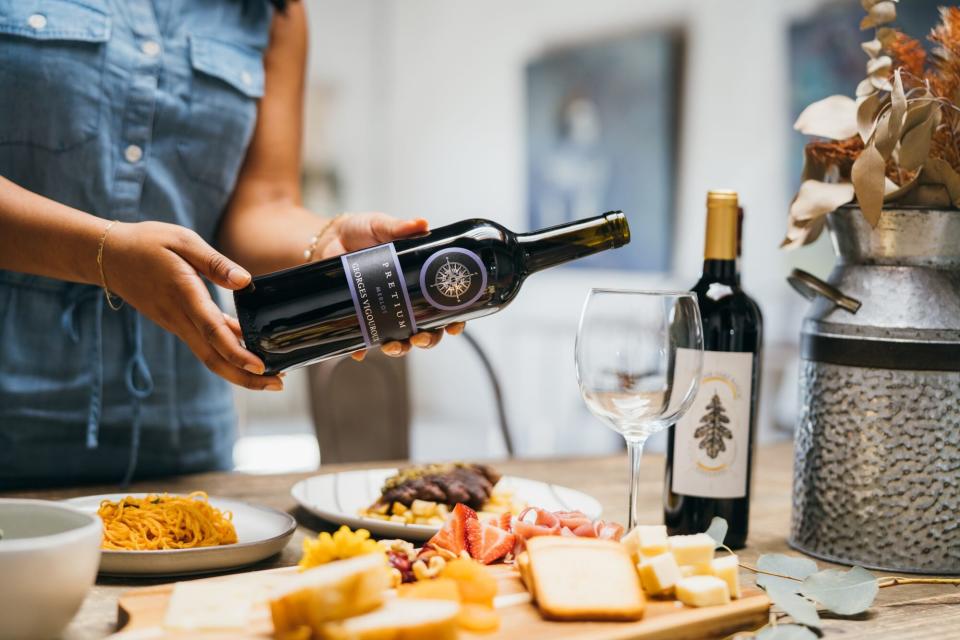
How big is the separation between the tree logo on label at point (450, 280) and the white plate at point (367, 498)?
0.21m

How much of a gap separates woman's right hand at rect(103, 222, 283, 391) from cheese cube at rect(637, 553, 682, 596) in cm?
39

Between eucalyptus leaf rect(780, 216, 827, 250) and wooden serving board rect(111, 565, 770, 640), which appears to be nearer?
wooden serving board rect(111, 565, 770, 640)

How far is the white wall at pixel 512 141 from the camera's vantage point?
3738 millimetres

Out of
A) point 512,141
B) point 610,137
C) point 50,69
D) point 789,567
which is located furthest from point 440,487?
point 512,141

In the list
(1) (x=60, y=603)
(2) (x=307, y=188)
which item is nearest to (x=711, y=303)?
(1) (x=60, y=603)

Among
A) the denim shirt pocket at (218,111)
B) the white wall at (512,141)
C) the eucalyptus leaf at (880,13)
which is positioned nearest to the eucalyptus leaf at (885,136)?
the eucalyptus leaf at (880,13)

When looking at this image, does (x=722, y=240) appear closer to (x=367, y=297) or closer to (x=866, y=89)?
(x=866, y=89)

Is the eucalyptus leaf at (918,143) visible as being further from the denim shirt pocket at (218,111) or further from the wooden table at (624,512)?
the denim shirt pocket at (218,111)

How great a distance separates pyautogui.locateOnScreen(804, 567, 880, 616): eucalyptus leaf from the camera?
0.74 metres

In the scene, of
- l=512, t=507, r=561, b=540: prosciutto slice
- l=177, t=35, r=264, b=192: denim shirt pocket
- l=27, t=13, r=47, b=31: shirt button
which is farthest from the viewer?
l=177, t=35, r=264, b=192: denim shirt pocket

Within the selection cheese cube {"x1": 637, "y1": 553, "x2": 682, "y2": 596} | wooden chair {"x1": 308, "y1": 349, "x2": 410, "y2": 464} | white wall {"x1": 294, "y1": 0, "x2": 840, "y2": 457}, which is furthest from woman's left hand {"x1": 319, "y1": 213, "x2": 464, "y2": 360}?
white wall {"x1": 294, "y1": 0, "x2": 840, "y2": 457}

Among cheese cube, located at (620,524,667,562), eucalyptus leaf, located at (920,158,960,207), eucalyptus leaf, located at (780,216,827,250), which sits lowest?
cheese cube, located at (620,524,667,562)

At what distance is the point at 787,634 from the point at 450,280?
1.33 ft

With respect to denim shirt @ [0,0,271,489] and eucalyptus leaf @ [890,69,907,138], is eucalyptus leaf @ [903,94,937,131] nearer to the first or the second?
eucalyptus leaf @ [890,69,907,138]
